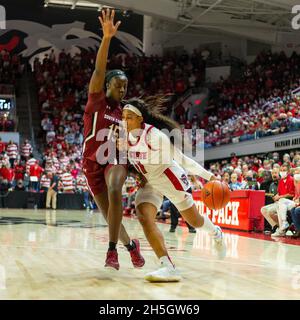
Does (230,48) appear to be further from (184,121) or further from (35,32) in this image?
(35,32)

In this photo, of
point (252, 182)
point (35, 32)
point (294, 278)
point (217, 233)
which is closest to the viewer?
point (294, 278)

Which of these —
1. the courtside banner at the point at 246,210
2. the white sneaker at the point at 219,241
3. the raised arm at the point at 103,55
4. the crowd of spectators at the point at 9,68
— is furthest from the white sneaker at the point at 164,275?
the crowd of spectators at the point at 9,68

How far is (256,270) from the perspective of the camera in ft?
16.8

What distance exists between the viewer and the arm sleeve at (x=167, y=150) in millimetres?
4539

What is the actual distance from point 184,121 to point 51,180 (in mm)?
8923

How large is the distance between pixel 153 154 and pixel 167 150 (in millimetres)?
128

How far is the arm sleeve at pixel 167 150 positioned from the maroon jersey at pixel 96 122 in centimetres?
36

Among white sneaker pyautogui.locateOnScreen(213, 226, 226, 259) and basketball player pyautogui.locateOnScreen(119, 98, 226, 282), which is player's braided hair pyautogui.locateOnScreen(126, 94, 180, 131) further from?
white sneaker pyautogui.locateOnScreen(213, 226, 226, 259)

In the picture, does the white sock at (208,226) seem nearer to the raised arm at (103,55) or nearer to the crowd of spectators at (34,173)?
the raised arm at (103,55)

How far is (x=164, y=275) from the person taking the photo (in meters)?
4.18

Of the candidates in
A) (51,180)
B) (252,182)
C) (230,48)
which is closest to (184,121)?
(230,48)

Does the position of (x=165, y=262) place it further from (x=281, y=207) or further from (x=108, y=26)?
(x=281, y=207)

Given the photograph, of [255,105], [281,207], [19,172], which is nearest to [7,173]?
[19,172]

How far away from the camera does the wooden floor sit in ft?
12.1
